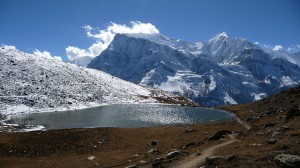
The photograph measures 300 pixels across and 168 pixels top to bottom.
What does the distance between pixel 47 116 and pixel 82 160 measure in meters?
74.4

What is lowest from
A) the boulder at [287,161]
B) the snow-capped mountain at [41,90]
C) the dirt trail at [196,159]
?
the dirt trail at [196,159]

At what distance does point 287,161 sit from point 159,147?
24299 millimetres

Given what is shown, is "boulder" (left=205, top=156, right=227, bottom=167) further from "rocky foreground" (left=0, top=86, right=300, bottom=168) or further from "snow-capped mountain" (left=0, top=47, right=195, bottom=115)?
"snow-capped mountain" (left=0, top=47, right=195, bottom=115)

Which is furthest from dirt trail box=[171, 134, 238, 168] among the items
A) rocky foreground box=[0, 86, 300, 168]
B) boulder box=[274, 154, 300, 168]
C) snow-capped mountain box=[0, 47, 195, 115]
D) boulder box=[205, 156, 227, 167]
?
snow-capped mountain box=[0, 47, 195, 115]

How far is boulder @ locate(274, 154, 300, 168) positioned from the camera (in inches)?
878

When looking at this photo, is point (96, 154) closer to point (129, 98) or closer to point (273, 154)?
point (273, 154)

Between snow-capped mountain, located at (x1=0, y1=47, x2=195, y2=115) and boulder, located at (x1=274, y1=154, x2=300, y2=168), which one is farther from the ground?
snow-capped mountain, located at (x1=0, y1=47, x2=195, y2=115)

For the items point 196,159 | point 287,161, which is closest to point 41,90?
point 196,159

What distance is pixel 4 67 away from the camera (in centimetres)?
17212

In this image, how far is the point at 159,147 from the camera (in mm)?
45531

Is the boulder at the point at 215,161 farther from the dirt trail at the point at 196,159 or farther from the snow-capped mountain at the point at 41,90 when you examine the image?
the snow-capped mountain at the point at 41,90

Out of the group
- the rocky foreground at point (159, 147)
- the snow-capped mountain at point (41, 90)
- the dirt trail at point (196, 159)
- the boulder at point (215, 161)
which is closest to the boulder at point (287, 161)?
the rocky foreground at point (159, 147)

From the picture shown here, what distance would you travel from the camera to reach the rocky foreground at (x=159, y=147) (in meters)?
28.3

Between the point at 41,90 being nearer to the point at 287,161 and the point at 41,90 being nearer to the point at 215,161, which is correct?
the point at 215,161
